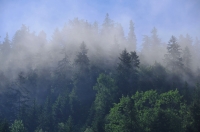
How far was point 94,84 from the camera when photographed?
87.2m

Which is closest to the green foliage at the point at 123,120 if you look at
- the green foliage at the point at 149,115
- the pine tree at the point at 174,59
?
the green foliage at the point at 149,115

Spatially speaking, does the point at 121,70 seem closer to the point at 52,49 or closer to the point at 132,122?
the point at 132,122

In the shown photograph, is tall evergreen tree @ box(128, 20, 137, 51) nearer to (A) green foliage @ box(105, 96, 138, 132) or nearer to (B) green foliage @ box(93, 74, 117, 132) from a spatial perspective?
(B) green foliage @ box(93, 74, 117, 132)

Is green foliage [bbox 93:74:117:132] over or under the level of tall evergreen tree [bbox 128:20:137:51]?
under

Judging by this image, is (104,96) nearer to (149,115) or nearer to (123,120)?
(123,120)

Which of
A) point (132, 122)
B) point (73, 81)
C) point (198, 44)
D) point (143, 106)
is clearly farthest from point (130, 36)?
point (132, 122)

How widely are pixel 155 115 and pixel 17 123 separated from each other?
3561cm

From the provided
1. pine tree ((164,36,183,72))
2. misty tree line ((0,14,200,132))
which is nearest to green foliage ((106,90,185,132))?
misty tree line ((0,14,200,132))

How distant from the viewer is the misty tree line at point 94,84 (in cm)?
6141

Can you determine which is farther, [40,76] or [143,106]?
Result: [40,76]

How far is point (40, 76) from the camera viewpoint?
98.4 m

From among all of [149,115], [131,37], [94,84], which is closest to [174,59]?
[94,84]

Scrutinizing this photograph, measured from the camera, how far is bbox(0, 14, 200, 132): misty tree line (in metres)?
61.4

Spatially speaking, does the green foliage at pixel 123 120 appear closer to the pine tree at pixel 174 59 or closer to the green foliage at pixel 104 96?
the green foliage at pixel 104 96
